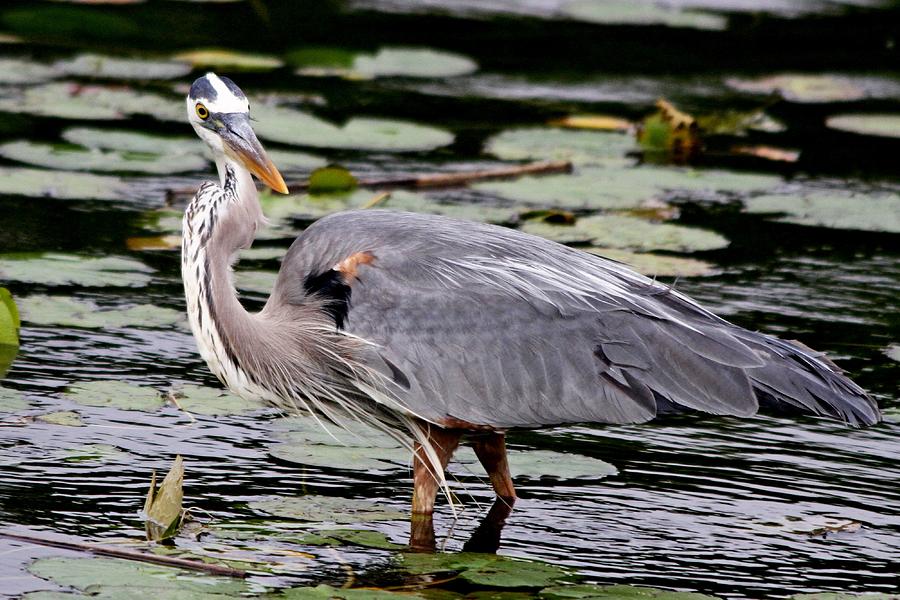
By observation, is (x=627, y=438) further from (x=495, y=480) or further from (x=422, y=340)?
(x=422, y=340)

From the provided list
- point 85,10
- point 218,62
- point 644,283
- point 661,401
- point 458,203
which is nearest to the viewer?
point 661,401

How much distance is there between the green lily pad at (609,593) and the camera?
465cm

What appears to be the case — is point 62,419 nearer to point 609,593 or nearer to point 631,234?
point 609,593

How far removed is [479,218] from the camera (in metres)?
8.48

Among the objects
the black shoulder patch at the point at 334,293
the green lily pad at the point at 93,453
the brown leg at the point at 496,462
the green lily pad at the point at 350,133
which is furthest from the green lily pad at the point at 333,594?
the green lily pad at the point at 350,133

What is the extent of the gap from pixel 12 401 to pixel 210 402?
0.75 m

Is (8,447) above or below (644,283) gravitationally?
below

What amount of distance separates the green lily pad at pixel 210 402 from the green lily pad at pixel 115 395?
0.10 meters

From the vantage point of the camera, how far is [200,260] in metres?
5.41

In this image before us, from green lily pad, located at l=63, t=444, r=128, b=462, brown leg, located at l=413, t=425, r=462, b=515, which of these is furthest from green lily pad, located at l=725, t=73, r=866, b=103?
green lily pad, located at l=63, t=444, r=128, b=462

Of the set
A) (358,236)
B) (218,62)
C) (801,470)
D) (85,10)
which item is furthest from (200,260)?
(85,10)

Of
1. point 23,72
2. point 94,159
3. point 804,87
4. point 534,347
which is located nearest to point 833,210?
point 804,87

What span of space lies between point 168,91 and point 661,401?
672 cm

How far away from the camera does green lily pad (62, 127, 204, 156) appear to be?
378 inches
